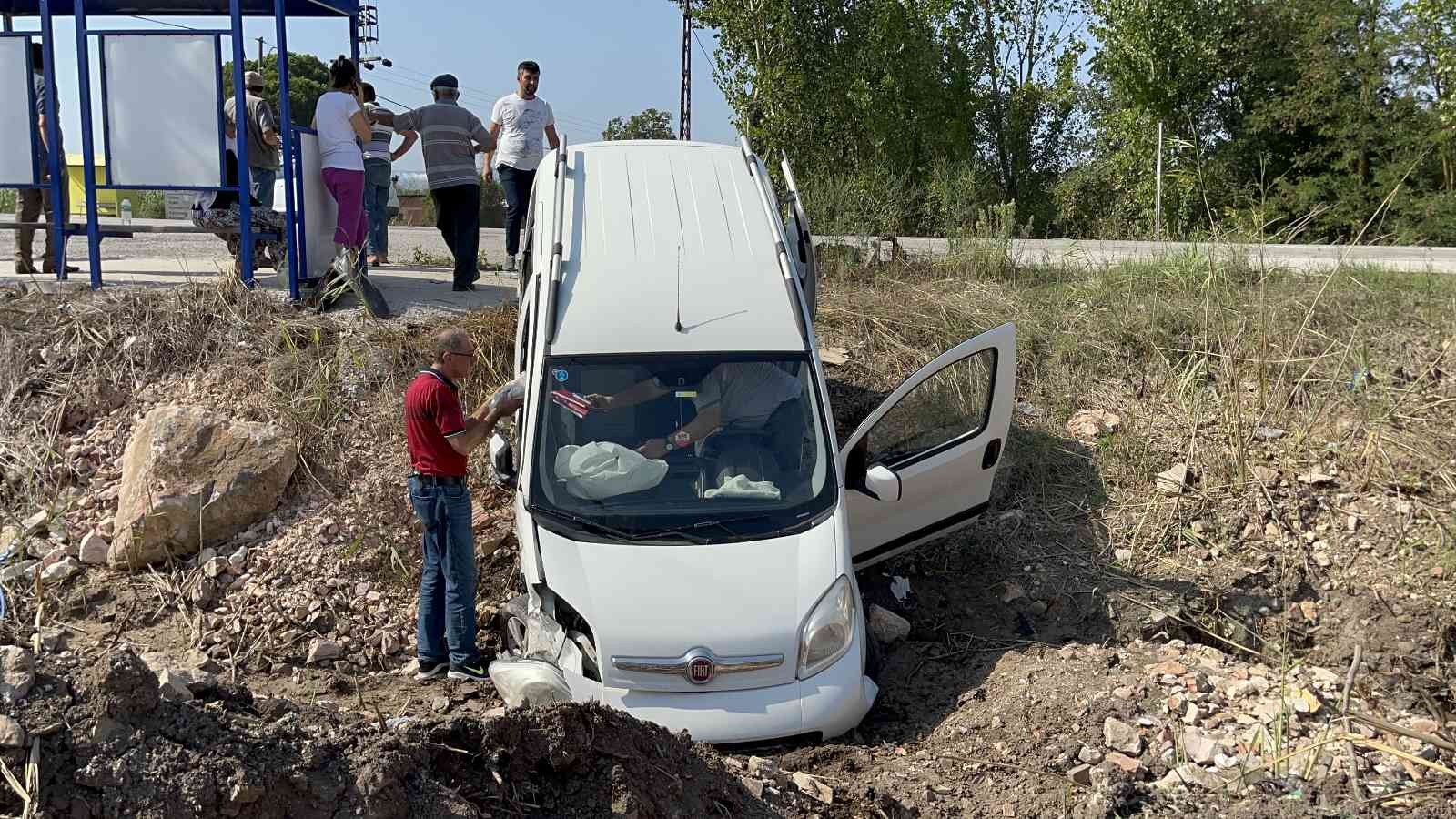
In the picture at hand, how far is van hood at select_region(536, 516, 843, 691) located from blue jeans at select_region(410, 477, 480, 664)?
0.70 m

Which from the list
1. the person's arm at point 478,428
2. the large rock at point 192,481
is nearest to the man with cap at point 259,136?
the large rock at point 192,481

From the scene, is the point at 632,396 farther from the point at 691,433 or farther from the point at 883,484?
the point at 883,484

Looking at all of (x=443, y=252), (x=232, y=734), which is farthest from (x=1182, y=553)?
(x=443, y=252)

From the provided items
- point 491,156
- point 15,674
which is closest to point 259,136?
point 491,156

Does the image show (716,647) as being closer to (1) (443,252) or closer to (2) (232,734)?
(2) (232,734)

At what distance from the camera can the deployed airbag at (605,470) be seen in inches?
232

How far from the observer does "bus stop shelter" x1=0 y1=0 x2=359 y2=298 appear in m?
9.42

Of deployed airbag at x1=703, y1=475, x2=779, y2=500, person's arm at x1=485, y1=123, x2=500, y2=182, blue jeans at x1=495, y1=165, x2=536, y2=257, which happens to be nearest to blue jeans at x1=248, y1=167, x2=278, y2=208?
person's arm at x1=485, y1=123, x2=500, y2=182

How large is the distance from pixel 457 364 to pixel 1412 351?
308 inches

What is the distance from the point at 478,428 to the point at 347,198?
4604 mm

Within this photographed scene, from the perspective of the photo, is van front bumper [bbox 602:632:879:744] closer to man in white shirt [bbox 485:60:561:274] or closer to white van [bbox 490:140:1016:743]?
white van [bbox 490:140:1016:743]

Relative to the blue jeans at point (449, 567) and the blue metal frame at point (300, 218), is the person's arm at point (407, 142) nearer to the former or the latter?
the blue metal frame at point (300, 218)

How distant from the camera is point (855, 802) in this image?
4.80m

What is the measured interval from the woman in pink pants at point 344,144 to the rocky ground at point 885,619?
1.06 metres
